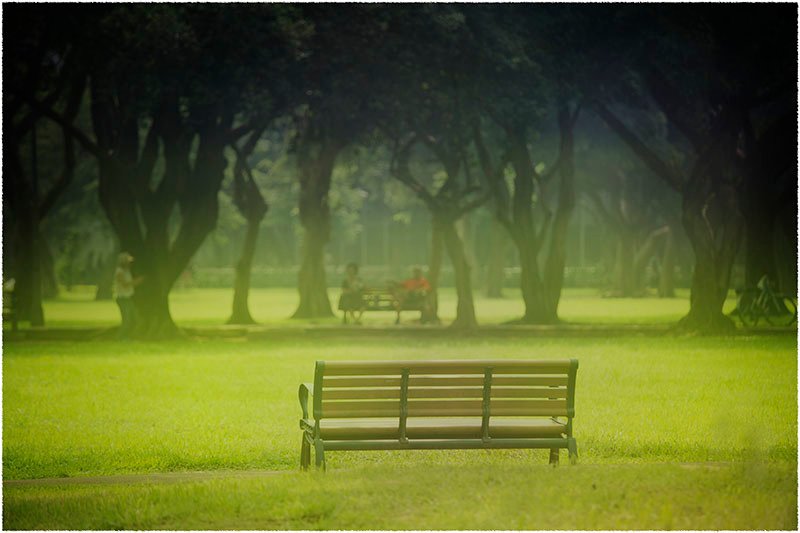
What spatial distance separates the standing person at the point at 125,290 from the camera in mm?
29609

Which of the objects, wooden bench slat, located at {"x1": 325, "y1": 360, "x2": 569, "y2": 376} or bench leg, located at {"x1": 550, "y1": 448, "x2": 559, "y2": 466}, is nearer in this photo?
wooden bench slat, located at {"x1": 325, "y1": 360, "x2": 569, "y2": 376}

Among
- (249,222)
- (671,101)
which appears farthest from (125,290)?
(671,101)

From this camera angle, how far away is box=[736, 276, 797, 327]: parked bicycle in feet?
118

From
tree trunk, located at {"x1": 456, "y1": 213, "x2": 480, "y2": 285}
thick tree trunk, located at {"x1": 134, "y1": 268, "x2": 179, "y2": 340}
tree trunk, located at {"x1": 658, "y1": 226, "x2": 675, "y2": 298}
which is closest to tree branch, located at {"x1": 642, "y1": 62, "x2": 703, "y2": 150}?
thick tree trunk, located at {"x1": 134, "y1": 268, "x2": 179, "y2": 340}

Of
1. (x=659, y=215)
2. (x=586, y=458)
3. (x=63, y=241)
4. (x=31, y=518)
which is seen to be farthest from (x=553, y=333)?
(x=63, y=241)

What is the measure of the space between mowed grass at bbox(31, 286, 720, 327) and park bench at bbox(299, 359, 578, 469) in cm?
2553

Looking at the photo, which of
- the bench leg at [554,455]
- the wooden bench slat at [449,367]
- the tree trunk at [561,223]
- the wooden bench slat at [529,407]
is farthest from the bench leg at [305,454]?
the tree trunk at [561,223]

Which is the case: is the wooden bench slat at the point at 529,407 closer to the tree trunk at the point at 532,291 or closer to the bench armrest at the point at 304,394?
the bench armrest at the point at 304,394

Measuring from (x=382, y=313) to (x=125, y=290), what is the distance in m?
19.7

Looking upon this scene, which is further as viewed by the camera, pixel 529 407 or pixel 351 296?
pixel 351 296

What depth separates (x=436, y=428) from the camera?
11047 millimetres

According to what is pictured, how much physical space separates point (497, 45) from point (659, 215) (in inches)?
1383

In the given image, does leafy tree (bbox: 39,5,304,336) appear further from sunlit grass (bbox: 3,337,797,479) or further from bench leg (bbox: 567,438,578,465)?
bench leg (bbox: 567,438,578,465)

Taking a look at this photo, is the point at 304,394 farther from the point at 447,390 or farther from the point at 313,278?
the point at 313,278
